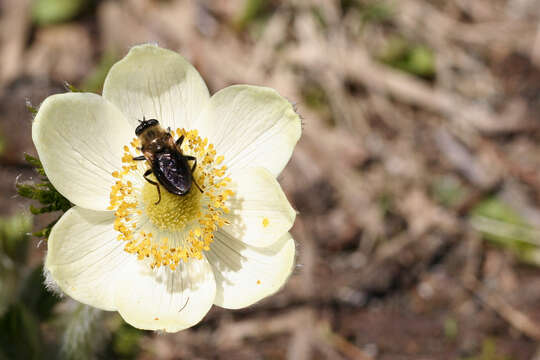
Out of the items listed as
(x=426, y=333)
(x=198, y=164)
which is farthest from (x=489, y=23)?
(x=198, y=164)

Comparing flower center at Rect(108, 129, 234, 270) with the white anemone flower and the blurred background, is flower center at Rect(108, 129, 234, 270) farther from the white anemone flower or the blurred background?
the blurred background

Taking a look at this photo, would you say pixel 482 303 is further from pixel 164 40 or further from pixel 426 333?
pixel 164 40

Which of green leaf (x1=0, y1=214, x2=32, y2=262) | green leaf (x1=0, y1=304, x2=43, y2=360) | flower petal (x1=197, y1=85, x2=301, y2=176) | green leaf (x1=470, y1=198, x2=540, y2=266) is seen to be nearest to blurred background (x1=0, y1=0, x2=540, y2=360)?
green leaf (x1=470, y1=198, x2=540, y2=266)

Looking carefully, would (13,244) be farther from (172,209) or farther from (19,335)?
(172,209)

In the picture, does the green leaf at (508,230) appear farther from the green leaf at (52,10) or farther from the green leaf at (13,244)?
the green leaf at (52,10)

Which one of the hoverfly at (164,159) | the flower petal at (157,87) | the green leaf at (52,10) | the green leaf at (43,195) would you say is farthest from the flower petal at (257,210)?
the green leaf at (52,10)

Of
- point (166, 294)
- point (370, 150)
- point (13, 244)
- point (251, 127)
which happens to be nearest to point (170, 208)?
point (166, 294)

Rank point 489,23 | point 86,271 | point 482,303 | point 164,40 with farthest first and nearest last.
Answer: point 489,23 < point 164,40 < point 482,303 < point 86,271
